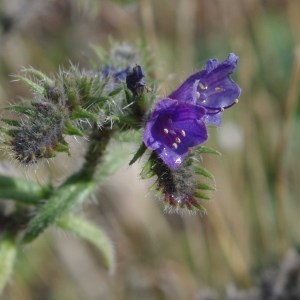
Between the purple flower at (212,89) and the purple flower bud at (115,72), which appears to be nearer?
the purple flower at (212,89)

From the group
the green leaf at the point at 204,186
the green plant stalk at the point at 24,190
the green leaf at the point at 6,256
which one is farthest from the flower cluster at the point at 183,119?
the green leaf at the point at 6,256

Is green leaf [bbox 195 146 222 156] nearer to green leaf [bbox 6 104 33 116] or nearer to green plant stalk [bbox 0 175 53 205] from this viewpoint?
green leaf [bbox 6 104 33 116]

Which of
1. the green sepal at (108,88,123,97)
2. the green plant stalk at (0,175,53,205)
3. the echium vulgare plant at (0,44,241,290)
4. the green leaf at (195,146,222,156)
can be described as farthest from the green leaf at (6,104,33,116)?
the green plant stalk at (0,175,53,205)

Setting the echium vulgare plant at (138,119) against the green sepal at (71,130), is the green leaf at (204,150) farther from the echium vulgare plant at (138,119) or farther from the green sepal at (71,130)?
the green sepal at (71,130)

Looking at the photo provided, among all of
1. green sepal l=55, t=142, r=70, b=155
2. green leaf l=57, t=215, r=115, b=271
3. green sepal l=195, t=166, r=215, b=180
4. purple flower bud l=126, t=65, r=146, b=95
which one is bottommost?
green sepal l=55, t=142, r=70, b=155

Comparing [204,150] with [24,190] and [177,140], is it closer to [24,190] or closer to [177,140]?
[177,140]

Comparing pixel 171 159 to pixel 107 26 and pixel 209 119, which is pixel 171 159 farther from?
pixel 107 26

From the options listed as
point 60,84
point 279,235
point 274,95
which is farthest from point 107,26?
point 60,84
